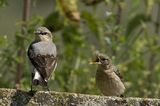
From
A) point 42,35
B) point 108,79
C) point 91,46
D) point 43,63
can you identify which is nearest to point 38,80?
point 43,63

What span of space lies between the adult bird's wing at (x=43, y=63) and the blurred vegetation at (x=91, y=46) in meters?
1.68

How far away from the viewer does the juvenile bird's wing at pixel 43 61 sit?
204 inches

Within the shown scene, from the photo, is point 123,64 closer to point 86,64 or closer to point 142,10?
point 86,64

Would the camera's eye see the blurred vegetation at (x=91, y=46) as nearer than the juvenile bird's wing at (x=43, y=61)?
No

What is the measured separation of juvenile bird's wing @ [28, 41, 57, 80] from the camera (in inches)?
204

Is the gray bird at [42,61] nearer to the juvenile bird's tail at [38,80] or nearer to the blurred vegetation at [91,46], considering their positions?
the juvenile bird's tail at [38,80]

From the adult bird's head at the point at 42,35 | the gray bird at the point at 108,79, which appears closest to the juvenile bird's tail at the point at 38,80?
the adult bird's head at the point at 42,35

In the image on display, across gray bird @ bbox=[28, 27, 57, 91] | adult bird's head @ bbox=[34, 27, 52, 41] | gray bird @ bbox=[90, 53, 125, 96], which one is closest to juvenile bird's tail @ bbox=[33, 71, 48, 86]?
gray bird @ bbox=[28, 27, 57, 91]

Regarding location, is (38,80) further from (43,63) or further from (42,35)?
(42,35)

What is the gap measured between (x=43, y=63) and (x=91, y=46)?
3.07m

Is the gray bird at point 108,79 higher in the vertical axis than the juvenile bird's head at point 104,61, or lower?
lower

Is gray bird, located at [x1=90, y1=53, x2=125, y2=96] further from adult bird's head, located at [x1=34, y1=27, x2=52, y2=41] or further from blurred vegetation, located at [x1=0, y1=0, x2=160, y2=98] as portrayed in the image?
adult bird's head, located at [x1=34, y1=27, x2=52, y2=41]

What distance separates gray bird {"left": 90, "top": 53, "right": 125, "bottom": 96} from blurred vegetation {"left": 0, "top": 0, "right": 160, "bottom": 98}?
0.64 meters

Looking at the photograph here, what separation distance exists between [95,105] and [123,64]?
356 cm
